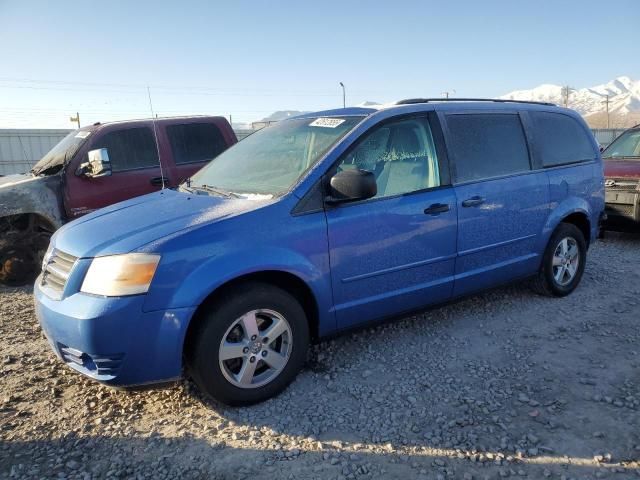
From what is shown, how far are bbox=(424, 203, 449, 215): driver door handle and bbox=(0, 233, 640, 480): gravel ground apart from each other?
1.04 m

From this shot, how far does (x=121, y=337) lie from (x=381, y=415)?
1522 mm

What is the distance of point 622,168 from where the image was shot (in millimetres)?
7035

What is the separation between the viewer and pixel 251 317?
9.50 ft

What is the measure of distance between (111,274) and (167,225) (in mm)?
427

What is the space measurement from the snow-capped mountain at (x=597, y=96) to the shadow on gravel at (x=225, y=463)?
70.5 meters

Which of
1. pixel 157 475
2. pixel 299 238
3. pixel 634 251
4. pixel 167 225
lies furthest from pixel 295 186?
pixel 634 251

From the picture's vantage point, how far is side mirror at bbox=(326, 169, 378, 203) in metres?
3.04

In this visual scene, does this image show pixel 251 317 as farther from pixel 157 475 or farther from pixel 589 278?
pixel 589 278

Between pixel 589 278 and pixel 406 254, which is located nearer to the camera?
pixel 406 254

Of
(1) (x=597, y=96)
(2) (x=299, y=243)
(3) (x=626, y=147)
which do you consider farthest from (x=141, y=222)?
(1) (x=597, y=96)

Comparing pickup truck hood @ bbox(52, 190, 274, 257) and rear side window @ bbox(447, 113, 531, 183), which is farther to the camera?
rear side window @ bbox(447, 113, 531, 183)

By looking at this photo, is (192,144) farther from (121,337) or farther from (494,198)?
(121,337)

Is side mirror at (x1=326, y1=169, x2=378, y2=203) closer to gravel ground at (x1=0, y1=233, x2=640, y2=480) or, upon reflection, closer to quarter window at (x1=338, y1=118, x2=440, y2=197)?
quarter window at (x1=338, y1=118, x2=440, y2=197)

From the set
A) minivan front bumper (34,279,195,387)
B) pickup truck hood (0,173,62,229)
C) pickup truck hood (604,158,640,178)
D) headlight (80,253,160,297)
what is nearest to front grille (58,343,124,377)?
minivan front bumper (34,279,195,387)
